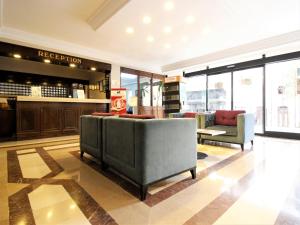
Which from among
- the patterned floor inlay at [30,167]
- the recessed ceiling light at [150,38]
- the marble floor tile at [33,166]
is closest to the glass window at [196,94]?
the recessed ceiling light at [150,38]

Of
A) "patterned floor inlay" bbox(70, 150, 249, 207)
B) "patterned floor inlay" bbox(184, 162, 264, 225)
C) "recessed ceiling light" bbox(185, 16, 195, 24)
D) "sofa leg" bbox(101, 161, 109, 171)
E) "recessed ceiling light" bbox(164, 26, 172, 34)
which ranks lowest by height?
"patterned floor inlay" bbox(184, 162, 264, 225)

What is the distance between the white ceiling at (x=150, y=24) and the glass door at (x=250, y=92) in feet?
4.55

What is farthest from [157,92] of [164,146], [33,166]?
[164,146]

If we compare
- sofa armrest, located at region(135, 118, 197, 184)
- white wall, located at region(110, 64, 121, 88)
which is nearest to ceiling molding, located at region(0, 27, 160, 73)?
white wall, located at region(110, 64, 121, 88)

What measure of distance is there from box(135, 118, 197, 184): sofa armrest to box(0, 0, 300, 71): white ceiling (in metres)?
2.46

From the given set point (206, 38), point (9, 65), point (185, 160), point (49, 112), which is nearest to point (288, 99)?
point (206, 38)

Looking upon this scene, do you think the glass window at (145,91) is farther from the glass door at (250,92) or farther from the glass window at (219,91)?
the glass door at (250,92)

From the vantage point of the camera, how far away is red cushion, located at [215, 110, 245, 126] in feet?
13.8

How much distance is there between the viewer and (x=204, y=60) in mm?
6258

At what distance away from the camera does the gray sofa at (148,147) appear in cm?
166

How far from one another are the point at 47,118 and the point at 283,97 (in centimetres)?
733

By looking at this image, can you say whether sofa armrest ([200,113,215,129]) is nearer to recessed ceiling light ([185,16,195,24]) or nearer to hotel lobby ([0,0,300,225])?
hotel lobby ([0,0,300,225])

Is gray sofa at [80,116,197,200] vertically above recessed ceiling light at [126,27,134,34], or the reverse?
recessed ceiling light at [126,27,134,34]

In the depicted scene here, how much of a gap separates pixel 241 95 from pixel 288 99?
1395 millimetres
